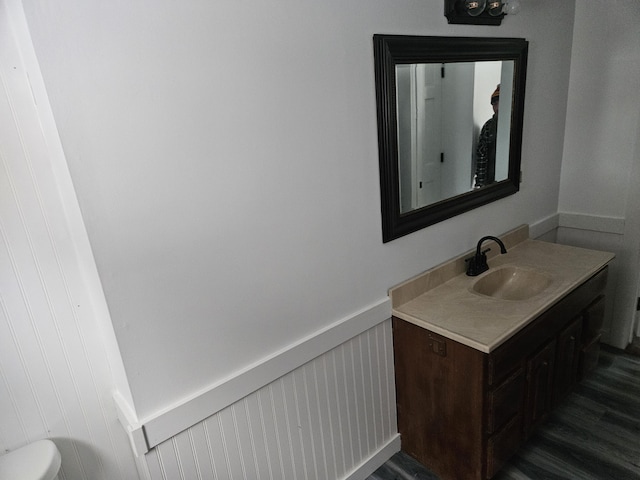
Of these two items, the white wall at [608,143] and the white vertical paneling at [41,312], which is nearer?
the white vertical paneling at [41,312]

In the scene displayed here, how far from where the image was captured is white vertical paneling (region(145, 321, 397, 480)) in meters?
1.27

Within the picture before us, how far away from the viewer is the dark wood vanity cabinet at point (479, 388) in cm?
154

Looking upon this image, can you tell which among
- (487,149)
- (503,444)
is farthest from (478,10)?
(503,444)

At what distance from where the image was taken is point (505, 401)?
1.61m

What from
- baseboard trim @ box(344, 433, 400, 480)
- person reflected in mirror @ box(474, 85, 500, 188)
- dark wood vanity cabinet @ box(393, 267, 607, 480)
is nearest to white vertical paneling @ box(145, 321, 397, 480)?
baseboard trim @ box(344, 433, 400, 480)

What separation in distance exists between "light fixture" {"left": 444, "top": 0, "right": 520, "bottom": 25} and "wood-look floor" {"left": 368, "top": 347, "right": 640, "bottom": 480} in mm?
1796

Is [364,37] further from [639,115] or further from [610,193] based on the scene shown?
[610,193]

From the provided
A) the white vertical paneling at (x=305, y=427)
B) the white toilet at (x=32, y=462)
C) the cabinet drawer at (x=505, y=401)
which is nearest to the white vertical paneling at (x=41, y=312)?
the white toilet at (x=32, y=462)

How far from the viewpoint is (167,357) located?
3.75 feet

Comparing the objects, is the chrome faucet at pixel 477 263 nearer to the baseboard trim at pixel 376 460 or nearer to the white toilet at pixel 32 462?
the baseboard trim at pixel 376 460

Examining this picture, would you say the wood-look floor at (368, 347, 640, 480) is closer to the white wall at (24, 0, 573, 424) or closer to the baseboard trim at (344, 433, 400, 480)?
the baseboard trim at (344, 433, 400, 480)

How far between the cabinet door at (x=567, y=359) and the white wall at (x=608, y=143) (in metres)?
0.75

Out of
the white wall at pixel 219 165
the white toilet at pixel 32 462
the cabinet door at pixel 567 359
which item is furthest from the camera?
the cabinet door at pixel 567 359

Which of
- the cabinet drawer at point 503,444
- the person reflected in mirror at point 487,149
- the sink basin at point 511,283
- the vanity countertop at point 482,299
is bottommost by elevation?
the cabinet drawer at point 503,444
